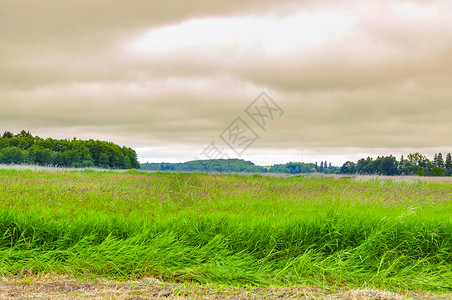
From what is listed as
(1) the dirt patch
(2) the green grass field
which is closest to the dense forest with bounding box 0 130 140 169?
(2) the green grass field

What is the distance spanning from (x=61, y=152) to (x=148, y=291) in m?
68.9

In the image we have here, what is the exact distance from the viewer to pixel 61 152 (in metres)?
65.9

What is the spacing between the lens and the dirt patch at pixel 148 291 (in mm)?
4141

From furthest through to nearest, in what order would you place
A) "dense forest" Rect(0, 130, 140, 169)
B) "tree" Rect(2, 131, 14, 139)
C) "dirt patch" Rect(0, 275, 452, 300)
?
"tree" Rect(2, 131, 14, 139) < "dense forest" Rect(0, 130, 140, 169) < "dirt patch" Rect(0, 275, 452, 300)

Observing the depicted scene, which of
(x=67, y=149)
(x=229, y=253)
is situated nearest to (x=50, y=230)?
(x=229, y=253)

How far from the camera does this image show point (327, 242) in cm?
632

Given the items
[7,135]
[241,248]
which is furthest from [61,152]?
[241,248]

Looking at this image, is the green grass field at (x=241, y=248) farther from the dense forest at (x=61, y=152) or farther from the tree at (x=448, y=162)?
the tree at (x=448, y=162)

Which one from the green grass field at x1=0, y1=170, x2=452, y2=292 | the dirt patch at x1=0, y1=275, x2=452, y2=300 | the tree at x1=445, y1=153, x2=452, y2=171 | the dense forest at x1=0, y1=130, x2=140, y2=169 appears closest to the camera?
the dirt patch at x1=0, y1=275, x2=452, y2=300

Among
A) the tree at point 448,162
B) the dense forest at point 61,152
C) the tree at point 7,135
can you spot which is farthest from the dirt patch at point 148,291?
the tree at point 7,135

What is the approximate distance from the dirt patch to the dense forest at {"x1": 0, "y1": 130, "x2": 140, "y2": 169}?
185 feet

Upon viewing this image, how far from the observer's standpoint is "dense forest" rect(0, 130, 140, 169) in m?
63.2

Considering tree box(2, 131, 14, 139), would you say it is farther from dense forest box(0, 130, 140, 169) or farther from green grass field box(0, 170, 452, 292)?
green grass field box(0, 170, 452, 292)

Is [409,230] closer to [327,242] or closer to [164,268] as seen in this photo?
[327,242]
